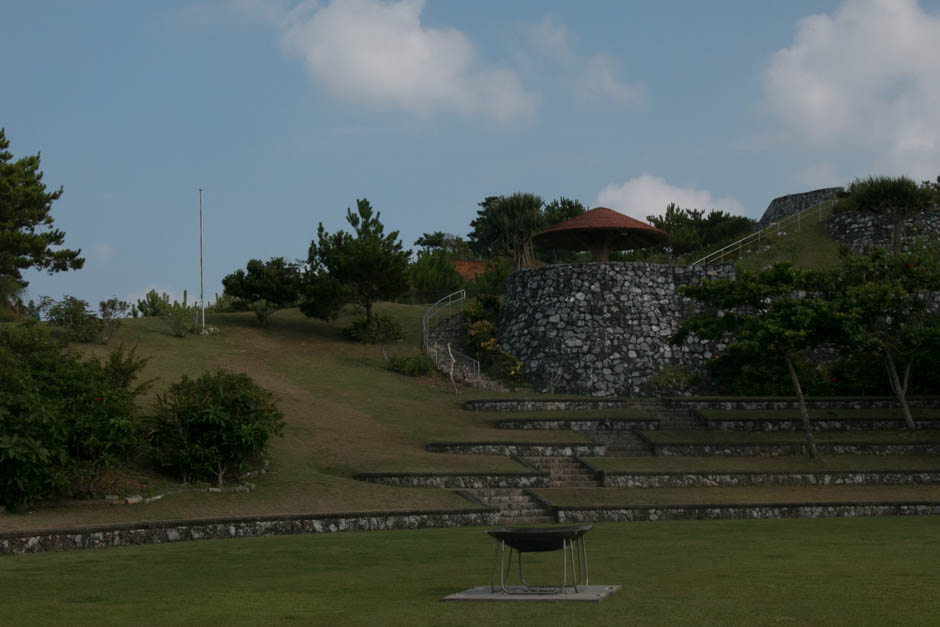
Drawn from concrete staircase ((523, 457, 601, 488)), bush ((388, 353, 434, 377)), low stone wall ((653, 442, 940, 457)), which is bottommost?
concrete staircase ((523, 457, 601, 488))

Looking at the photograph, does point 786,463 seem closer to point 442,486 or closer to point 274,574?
point 442,486

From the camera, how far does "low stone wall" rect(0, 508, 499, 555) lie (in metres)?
14.3

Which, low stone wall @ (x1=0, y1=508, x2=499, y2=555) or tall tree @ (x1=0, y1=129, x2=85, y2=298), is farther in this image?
tall tree @ (x1=0, y1=129, x2=85, y2=298)

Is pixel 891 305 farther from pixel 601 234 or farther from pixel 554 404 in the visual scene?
pixel 601 234

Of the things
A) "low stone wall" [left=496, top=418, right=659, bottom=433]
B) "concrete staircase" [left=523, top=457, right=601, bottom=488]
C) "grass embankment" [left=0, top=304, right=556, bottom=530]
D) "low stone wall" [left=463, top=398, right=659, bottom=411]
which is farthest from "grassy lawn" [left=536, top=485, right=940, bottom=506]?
"low stone wall" [left=463, top=398, right=659, bottom=411]

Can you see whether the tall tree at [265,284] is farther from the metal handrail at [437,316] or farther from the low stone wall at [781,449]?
the low stone wall at [781,449]

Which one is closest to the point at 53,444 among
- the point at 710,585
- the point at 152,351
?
the point at 710,585

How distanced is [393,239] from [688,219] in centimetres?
2840

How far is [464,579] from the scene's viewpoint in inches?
424

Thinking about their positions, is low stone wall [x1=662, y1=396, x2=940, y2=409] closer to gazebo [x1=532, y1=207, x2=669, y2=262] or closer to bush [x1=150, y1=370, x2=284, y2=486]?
gazebo [x1=532, y1=207, x2=669, y2=262]

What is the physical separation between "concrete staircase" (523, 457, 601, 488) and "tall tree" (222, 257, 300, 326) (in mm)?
17760

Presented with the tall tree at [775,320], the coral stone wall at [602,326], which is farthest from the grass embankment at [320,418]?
the tall tree at [775,320]

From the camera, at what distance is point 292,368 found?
3341 centimetres

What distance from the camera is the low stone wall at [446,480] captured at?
21094mm
